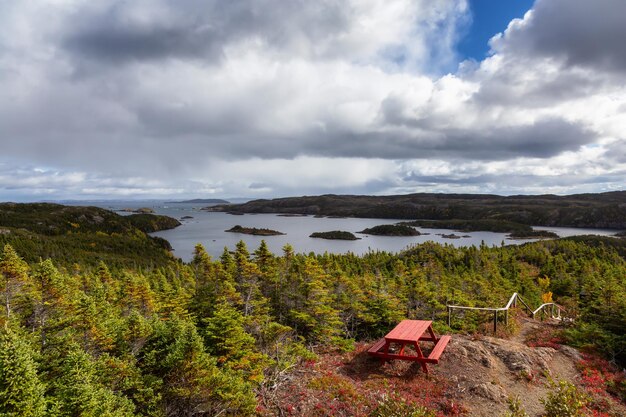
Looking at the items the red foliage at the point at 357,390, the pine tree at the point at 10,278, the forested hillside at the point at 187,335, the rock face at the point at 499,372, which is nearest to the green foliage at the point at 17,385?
the forested hillside at the point at 187,335

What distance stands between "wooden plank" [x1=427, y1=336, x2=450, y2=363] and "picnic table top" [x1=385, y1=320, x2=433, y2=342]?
820 millimetres

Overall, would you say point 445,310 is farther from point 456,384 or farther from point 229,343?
point 229,343

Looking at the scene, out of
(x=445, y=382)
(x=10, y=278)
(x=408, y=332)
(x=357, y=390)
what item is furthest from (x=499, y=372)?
(x=10, y=278)

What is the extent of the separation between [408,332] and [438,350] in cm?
137

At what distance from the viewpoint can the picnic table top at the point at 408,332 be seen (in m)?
13.6

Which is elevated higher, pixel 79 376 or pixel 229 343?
pixel 79 376

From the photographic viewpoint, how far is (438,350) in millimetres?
14195

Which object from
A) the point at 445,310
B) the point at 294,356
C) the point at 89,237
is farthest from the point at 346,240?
the point at 294,356

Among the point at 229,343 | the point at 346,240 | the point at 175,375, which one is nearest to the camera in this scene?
the point at 175,375

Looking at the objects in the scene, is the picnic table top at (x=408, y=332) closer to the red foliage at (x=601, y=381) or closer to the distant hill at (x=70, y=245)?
the red foliage at (x=601, y=381)

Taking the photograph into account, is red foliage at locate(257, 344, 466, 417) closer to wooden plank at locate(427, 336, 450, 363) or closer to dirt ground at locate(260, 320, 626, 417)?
dirt ground at locate(260, 320, 626, 417)

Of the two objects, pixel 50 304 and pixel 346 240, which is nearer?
pixel 50 304

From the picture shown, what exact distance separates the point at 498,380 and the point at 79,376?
45.5 feet

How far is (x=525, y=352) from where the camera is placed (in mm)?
15500
